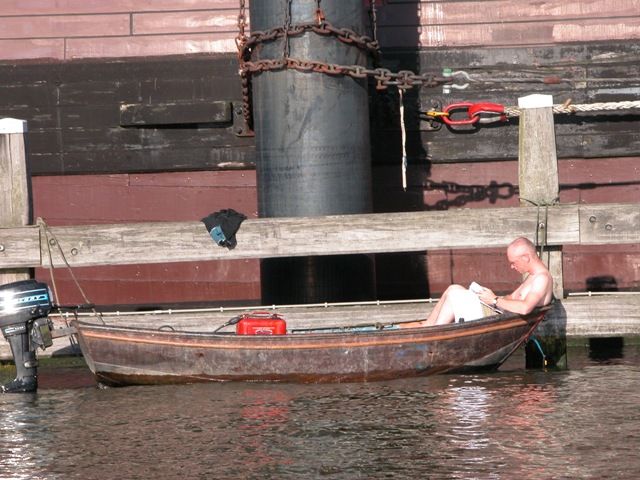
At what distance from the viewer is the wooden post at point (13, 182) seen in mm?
9430

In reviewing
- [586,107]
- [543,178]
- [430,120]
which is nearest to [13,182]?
[430,120]

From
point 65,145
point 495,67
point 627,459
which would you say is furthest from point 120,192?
point 627,459

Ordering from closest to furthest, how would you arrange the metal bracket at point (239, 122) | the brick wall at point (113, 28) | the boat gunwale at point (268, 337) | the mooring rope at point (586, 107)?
the boat gunwale at point (268, 337), the mooring rope at point (586, 107), the metal bracket at point (239, 122), the brick wall at point (113, 28)

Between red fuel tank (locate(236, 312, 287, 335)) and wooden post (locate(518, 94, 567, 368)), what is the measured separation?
196 cm

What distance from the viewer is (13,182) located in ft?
31.1

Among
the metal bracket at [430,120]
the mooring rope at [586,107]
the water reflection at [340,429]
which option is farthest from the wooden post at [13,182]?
the mooring rope at [586,107]

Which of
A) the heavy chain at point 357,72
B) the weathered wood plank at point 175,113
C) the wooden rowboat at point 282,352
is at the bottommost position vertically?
the wooden rowboat at point 282,352

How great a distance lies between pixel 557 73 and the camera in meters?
11.1

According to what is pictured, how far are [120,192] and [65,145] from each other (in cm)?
65

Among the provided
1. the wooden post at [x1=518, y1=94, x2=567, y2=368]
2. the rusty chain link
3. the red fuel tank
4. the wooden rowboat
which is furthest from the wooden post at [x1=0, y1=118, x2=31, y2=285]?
the wooden post at [x1=518, y1=94, x2=567, y2=368]

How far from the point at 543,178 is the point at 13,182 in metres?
3.98

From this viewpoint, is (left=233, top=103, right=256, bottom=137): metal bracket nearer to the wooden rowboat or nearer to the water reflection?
the wooden rowboat

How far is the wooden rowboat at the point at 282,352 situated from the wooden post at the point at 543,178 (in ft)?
2.30

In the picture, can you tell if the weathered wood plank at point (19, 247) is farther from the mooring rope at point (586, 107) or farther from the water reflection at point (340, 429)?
the mooring rope at point (586, 107)
